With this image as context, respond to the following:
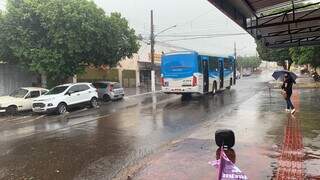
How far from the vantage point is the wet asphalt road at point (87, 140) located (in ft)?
33.4

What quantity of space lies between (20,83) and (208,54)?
47.4ft

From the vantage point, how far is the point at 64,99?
23.9m

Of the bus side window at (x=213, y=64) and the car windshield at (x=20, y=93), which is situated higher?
the bus side window at (x=213, y=64)

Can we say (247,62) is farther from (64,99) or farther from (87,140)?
(87,140)

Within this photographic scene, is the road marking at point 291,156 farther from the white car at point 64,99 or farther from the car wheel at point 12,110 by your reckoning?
the car wheel at point 12,110

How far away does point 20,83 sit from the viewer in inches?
1320

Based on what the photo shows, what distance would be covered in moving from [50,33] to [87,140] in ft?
47.4

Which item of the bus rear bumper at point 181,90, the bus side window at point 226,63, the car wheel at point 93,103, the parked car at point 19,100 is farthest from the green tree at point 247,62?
the parked car at point 19,100

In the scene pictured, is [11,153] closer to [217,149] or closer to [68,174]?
[68,174]

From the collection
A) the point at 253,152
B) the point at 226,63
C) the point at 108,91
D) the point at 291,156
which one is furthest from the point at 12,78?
the point at 291,156

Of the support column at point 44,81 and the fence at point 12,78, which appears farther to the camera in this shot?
the fence at point 12,78

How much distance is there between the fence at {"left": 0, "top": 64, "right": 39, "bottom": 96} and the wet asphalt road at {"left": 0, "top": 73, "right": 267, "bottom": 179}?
32.1 ft

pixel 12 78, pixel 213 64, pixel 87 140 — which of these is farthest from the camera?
pixel 12 78

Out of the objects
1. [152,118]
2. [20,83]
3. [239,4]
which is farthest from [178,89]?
[239,4]
